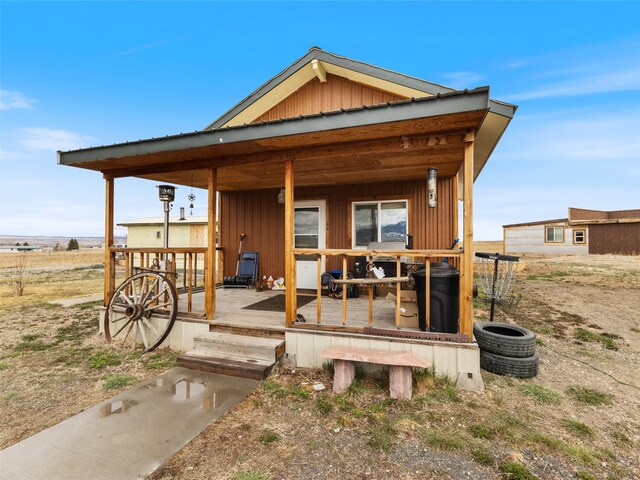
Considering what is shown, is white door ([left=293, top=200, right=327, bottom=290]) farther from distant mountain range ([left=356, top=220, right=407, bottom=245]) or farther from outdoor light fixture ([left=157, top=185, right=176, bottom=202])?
outdoor light fixture ([left=157, top=185, right=176, bottom=202])

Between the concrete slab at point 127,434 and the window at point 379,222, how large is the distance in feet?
12.7

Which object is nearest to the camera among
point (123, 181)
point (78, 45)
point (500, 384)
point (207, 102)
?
point (500, 384)

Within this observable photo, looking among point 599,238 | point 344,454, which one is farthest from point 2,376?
point 599,238

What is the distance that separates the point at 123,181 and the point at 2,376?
3.33m

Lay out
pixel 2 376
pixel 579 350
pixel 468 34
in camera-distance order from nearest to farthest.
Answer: pixel 2 376, pixel 579 350, pixel 468 34

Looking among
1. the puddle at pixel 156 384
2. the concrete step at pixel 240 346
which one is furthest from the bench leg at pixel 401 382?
the puddle at pixel 156 384

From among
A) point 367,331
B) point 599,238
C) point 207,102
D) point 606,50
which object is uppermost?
point 207,102

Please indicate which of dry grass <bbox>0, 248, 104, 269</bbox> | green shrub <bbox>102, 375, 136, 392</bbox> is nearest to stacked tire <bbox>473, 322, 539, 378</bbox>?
green shrub <bbox>102, 375, 136, 392</bbox>

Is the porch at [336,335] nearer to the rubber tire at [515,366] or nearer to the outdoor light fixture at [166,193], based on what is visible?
the rubber tire at [515,366]

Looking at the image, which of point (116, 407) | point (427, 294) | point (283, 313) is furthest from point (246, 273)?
point (427, 294)

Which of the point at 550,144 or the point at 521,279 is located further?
the point at 550,144

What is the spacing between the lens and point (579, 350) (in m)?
4.39

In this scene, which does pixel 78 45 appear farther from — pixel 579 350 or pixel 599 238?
pixel 599 238

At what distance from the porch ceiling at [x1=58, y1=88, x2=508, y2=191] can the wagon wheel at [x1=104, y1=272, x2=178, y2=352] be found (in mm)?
1795
